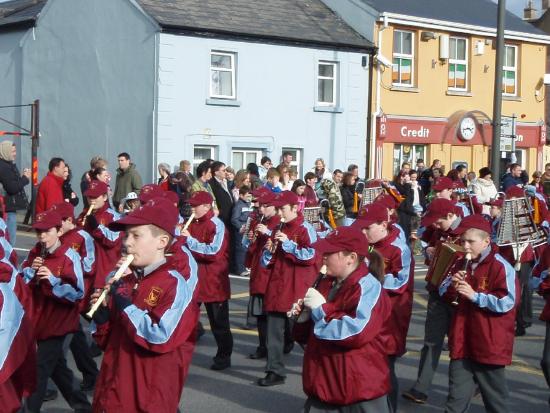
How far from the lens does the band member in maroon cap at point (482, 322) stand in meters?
7.21

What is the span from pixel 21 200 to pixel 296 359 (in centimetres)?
651

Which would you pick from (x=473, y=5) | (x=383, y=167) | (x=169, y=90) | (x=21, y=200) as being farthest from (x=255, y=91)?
(x=21, y=200)

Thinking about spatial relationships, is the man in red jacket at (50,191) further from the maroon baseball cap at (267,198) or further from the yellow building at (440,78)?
the yellow building at (440,78)

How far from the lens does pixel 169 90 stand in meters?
25.9

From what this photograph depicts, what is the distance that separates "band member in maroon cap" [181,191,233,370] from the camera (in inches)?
398

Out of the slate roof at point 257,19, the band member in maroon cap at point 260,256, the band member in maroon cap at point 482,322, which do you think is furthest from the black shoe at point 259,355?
the slate roof at point 257,19

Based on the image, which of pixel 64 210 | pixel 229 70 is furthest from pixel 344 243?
pixel 229 70

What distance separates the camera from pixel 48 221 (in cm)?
756

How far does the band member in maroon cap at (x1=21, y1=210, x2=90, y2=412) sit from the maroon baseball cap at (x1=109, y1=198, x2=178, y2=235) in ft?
7.04

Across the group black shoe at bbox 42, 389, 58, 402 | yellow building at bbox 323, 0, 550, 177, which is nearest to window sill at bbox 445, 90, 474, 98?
yellow building at bbox 323, 0, 550, 177

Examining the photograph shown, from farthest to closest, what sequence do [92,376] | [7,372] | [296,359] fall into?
[296,359] < [92,376] < [7,372]

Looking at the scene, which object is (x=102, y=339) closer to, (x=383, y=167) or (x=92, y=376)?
(x=92, y=376)

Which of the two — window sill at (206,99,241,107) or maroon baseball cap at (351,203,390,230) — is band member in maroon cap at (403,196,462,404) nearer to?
maroon baseball cap at (351,203,390,230)

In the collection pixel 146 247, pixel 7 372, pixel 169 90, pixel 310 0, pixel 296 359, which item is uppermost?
pixel 310 0
